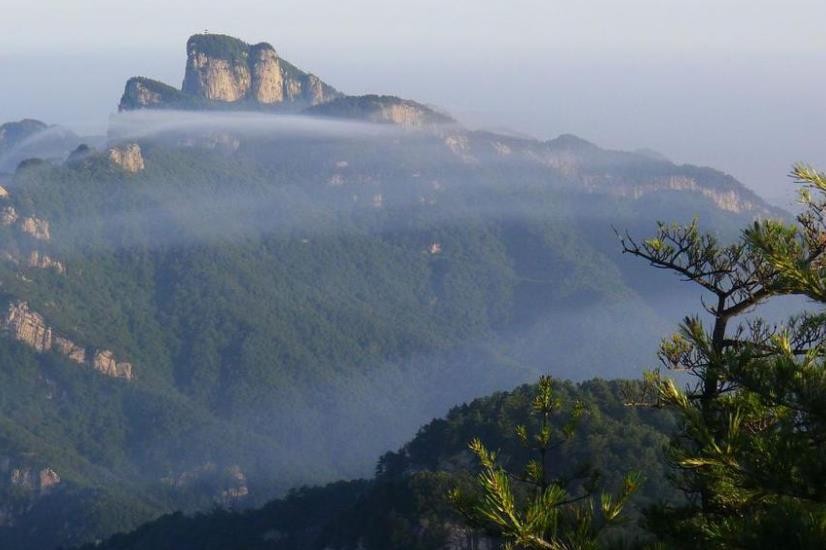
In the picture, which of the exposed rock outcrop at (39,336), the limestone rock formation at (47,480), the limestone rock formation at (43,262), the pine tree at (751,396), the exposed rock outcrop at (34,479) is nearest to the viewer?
the pine tree at (751,396)

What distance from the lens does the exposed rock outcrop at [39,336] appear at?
17500cm

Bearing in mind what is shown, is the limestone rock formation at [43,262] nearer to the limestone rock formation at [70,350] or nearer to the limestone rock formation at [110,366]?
the limestone rock formation at [70,350]

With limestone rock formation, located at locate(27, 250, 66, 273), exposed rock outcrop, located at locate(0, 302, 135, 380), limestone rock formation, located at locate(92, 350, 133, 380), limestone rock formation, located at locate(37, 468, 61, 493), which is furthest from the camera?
limestone rock formation, located at locate(27, 250, 66, 273)

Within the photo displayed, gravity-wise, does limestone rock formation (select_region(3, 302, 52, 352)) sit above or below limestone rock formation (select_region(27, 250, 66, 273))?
below

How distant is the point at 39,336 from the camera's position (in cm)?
17575

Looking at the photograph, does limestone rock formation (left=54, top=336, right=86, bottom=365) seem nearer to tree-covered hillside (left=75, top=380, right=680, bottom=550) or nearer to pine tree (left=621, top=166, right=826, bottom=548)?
tree-covered hillside (left=75, top=380, right=680, bottom=550)

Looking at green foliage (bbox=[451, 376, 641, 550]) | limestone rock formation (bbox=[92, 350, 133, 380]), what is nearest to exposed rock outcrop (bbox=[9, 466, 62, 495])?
limestone rock formation (bbox=[92, 350, 133, 380])

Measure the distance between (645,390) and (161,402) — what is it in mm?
160447

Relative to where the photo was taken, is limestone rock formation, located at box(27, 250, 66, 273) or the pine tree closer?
the pine tree

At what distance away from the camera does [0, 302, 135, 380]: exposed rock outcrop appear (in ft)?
574

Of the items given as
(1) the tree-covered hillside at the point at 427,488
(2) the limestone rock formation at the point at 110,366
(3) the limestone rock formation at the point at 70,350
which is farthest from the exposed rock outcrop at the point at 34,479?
(1) the tree-covered hillside at the point at 427,488

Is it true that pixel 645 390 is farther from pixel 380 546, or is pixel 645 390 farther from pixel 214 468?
pixel 214 468

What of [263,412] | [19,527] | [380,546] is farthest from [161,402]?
[380,546]

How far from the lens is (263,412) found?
178625mm
